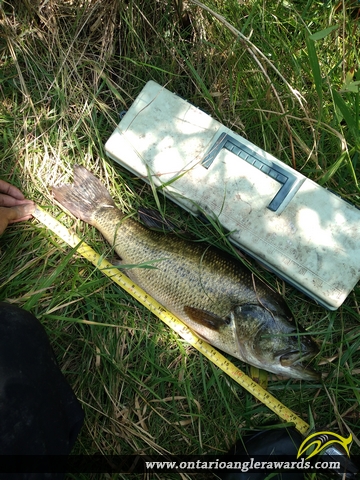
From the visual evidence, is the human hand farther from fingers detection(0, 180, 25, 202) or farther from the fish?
the fish

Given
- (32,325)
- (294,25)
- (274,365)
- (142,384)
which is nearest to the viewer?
(32,325)

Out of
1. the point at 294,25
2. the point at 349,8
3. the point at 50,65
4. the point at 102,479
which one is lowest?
the point at 102,479

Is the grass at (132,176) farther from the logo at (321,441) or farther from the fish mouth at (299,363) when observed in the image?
the fish mouth at (299,363)

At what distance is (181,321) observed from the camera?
2.94 meters

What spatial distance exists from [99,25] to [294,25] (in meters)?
1.51

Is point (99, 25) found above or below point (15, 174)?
above

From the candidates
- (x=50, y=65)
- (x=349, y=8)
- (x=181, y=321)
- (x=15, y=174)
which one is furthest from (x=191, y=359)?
(x=349, y=8)

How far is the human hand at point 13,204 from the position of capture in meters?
2.94

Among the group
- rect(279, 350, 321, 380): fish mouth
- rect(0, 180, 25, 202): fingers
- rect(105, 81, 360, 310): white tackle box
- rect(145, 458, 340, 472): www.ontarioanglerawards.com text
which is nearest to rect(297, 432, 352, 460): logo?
rect(145, 458, 340, 472): www.ontarioanglerawards.com text

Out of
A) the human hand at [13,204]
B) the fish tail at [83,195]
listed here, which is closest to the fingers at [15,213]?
the human hand at [13,204]

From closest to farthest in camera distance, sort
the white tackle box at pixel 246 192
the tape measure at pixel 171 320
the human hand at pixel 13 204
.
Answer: the white tackle box at pixel 246 192 < the tape measure at pixel 171 320 < the human hand at pixel 13 204

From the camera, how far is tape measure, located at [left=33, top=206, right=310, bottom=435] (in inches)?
111

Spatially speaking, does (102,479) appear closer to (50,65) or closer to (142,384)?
(142,384)

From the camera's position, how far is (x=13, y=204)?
302cm
